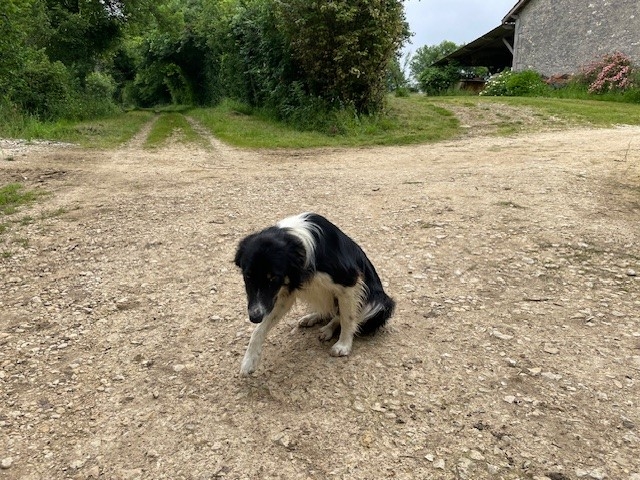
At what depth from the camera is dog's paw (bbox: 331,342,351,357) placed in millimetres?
3586

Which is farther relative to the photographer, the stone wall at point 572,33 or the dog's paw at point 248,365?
the stone wall at point 572,33

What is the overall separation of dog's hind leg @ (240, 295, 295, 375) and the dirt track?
0.08 metres

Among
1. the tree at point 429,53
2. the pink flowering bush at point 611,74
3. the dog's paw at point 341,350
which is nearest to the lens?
the dog's paw at point 341,350

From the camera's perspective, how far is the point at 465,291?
467 centimetres

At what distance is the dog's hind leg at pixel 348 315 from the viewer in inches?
136

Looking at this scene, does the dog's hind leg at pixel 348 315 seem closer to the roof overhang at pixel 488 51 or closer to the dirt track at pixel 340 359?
the dirt track at pixel 340 359

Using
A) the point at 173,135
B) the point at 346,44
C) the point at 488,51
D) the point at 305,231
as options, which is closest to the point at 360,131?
the point at 346,44

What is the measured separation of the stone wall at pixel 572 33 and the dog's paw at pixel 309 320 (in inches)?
1018

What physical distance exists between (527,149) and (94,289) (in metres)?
9.90

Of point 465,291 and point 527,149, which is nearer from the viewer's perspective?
point 465,291

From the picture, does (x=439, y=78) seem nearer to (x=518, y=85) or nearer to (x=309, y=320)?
(x=518, y=85)

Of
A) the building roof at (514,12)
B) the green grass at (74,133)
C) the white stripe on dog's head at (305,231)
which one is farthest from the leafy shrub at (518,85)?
the white stripe on dog's head at (305,231)

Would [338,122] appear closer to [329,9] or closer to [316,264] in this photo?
[329,9]

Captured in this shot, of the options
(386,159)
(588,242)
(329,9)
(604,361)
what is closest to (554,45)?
(329,9)
